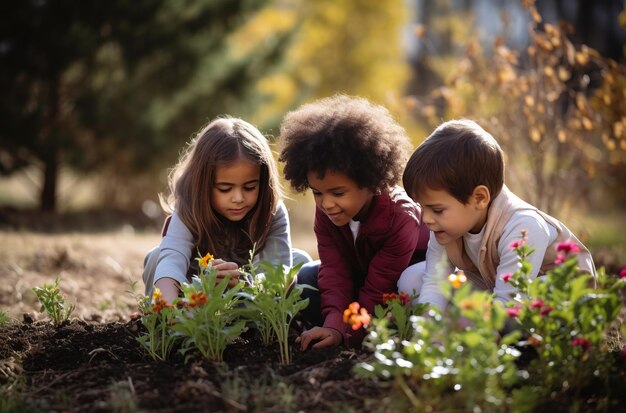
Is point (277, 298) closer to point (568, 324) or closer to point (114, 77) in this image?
point (568, 324)

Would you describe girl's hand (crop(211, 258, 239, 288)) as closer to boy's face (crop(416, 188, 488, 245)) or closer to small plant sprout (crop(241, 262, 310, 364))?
small plant sprout (crop(241, 262, 310, 364))

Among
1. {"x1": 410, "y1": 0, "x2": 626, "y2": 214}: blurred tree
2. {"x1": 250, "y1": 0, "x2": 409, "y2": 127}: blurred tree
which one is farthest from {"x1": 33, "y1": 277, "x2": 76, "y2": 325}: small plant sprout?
{"x1": 250, "y1": 0, "x2": 409, "y2": 127}: blurred tree

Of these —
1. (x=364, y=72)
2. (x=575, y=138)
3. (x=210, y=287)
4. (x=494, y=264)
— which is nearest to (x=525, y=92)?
(x=575, y=138)

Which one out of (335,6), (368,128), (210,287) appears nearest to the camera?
(210,287)

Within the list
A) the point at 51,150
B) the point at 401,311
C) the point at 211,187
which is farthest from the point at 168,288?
the point at 51,150

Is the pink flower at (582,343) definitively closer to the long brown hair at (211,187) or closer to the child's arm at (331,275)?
the child's arm at (331,275)

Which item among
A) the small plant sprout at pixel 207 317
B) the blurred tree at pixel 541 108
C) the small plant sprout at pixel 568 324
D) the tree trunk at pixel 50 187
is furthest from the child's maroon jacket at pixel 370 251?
the tree trunk at pixel 50 187

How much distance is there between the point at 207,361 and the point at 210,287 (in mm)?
290

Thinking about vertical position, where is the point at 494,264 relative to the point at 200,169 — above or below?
below

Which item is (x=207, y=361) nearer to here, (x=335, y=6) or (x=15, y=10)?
(x=15, y=10)

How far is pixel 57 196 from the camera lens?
997 centimetres

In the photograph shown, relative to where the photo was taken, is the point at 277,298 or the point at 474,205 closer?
the point at 277,298

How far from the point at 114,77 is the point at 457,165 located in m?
8.10

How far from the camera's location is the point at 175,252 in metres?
3.40
